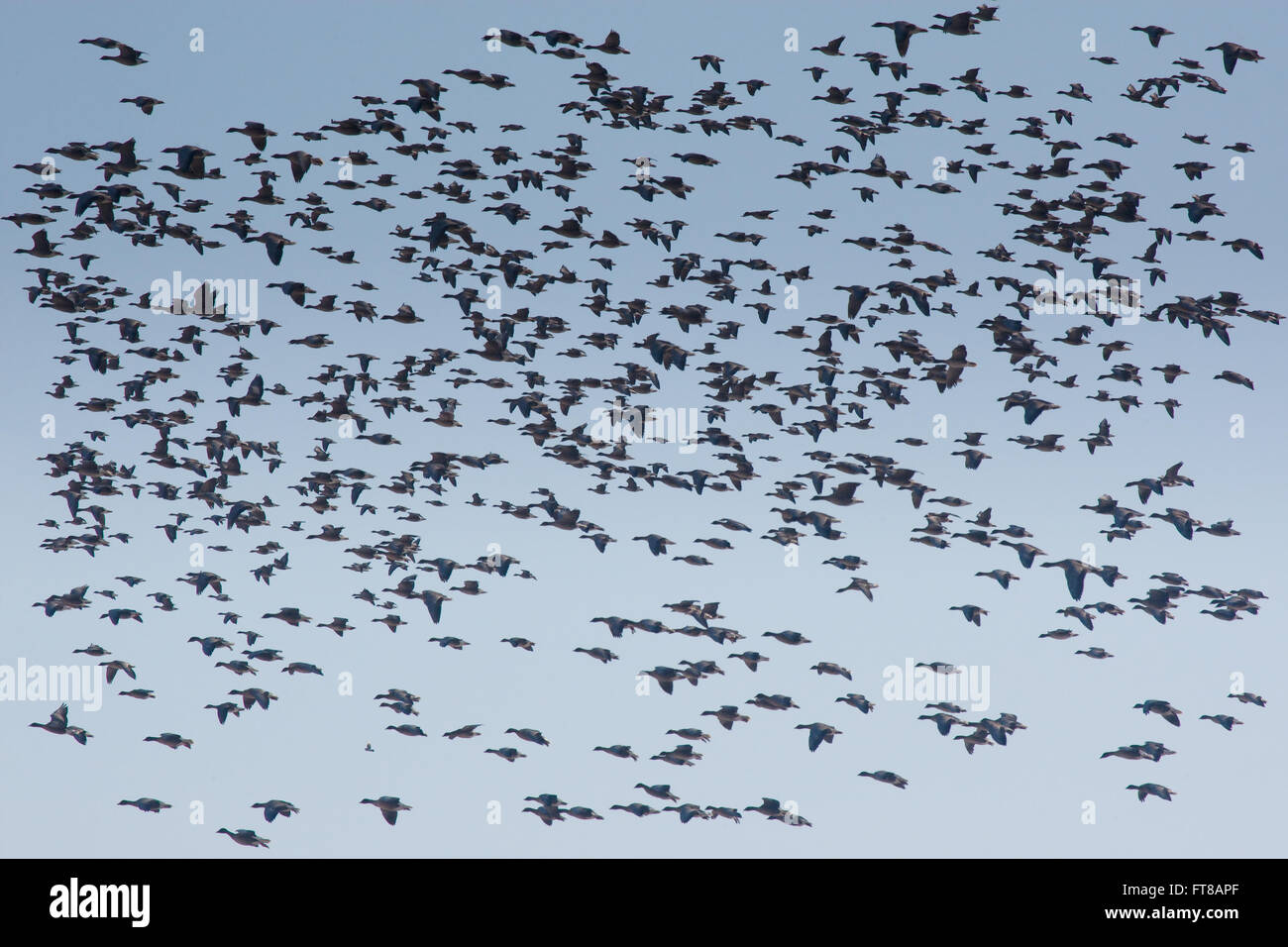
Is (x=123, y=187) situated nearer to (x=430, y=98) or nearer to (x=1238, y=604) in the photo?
(x=430, y=98)

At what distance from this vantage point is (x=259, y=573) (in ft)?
233

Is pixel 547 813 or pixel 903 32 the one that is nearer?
pixel 903 32

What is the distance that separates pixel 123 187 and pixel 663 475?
22549 millimetres

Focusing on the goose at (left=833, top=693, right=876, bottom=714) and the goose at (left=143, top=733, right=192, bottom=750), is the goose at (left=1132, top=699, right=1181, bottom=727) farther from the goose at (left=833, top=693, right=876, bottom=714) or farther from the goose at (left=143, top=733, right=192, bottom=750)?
the goose at (left=143, top=733, right=192, bottom=750)

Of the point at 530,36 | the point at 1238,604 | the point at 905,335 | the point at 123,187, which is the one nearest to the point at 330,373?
the point at 123,187

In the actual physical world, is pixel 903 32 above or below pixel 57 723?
above

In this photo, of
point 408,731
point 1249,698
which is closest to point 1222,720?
point 1249,698

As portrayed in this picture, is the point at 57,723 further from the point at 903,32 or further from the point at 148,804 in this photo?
the point at 903,32

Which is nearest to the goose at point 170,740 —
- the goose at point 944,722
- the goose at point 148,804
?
the goose at point 148,804

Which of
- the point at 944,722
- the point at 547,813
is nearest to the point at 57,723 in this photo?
the point at 547,813

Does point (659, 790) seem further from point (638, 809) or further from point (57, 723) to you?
point (57, 723)

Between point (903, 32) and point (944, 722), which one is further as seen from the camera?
point (944, 722)

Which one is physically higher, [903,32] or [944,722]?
[903,32]

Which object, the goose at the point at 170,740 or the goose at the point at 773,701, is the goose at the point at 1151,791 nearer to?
the goose at the point at 773,701
